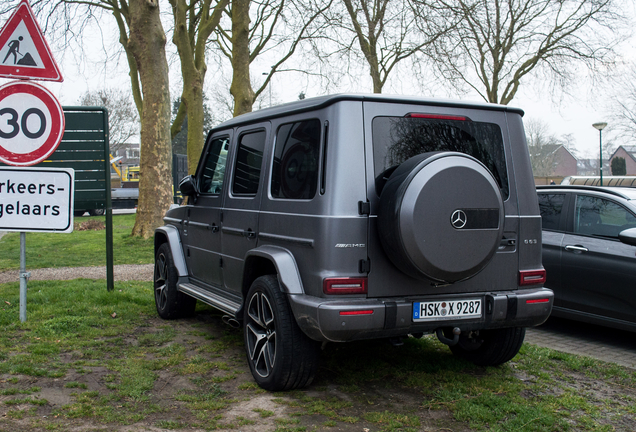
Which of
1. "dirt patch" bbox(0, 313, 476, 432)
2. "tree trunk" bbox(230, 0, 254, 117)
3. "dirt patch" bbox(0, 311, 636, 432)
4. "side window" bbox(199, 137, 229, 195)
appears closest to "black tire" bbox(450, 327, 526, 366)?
"dirt patch" bbox(0, 311, 636, 432)

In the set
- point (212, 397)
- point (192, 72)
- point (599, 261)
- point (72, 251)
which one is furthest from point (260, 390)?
point (192, 72)

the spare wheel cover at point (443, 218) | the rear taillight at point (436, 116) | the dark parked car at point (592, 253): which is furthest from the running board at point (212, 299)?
the dark parked car at point (592, 253)

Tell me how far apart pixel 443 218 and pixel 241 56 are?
12926 mm

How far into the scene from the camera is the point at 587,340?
6152mm

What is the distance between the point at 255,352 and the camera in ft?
14.6

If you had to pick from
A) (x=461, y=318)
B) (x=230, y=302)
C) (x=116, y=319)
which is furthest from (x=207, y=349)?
(x=461, y=318)

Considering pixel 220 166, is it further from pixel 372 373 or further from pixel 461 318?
pixel 461 318

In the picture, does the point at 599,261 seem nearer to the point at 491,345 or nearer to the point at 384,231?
the point at 491,345

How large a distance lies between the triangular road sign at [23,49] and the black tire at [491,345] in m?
4.39

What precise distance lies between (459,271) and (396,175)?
0.71 m

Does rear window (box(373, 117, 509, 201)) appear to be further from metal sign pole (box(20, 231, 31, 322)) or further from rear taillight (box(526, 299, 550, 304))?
metal sign pole (box(20, 231, 31, 322))

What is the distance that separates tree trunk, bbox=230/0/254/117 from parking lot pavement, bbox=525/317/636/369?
430 inches

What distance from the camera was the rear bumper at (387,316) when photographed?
3736 mm

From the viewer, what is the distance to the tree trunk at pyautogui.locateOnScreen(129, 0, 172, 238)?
13.1 m
